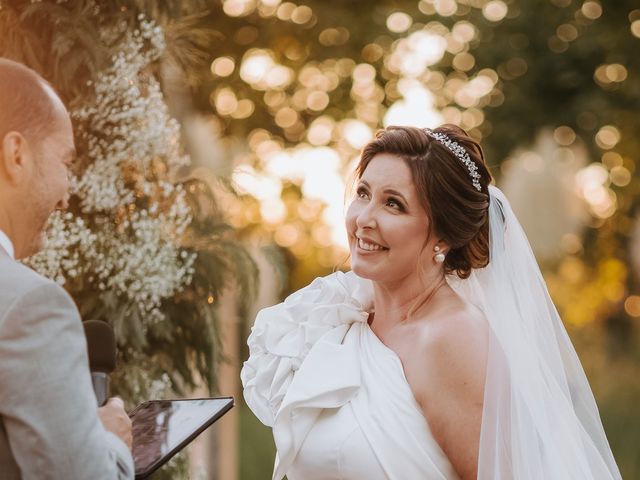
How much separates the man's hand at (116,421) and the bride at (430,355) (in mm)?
977

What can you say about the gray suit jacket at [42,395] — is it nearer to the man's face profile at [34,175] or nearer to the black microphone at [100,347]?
the man's face profile at [34,175]

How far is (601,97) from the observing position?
12.6 m

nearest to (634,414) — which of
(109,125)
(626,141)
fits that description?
(109,125)

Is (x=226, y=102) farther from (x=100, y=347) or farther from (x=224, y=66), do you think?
(x=100, y=347)

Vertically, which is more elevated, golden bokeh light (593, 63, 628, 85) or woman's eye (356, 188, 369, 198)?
woman's eye (356, 188, 369, 198)

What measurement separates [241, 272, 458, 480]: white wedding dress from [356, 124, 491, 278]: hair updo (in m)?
0.42

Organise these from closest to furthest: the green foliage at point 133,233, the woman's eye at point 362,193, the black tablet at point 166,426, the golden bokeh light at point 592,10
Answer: the black tablet at point 166,426, the woman's eye at point 362,193, the green foliage at point 133,233, the golden bokeh light at point 592,10

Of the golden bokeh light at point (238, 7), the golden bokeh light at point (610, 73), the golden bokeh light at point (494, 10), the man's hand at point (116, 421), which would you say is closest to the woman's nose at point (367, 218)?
the man's hand at point (116, 421)

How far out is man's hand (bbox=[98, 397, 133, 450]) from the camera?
6.97 feet

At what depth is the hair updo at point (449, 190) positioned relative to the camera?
3158mm

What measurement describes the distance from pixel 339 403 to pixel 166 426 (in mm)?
781

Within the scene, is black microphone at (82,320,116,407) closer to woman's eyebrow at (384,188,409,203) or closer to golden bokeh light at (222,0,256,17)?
woman's eyebrow at (384,188,409,203)

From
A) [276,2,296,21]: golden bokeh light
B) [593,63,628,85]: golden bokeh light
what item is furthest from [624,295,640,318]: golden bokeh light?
[276,2,296,21]: golden bokeh light

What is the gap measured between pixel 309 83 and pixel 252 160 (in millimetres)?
1664
